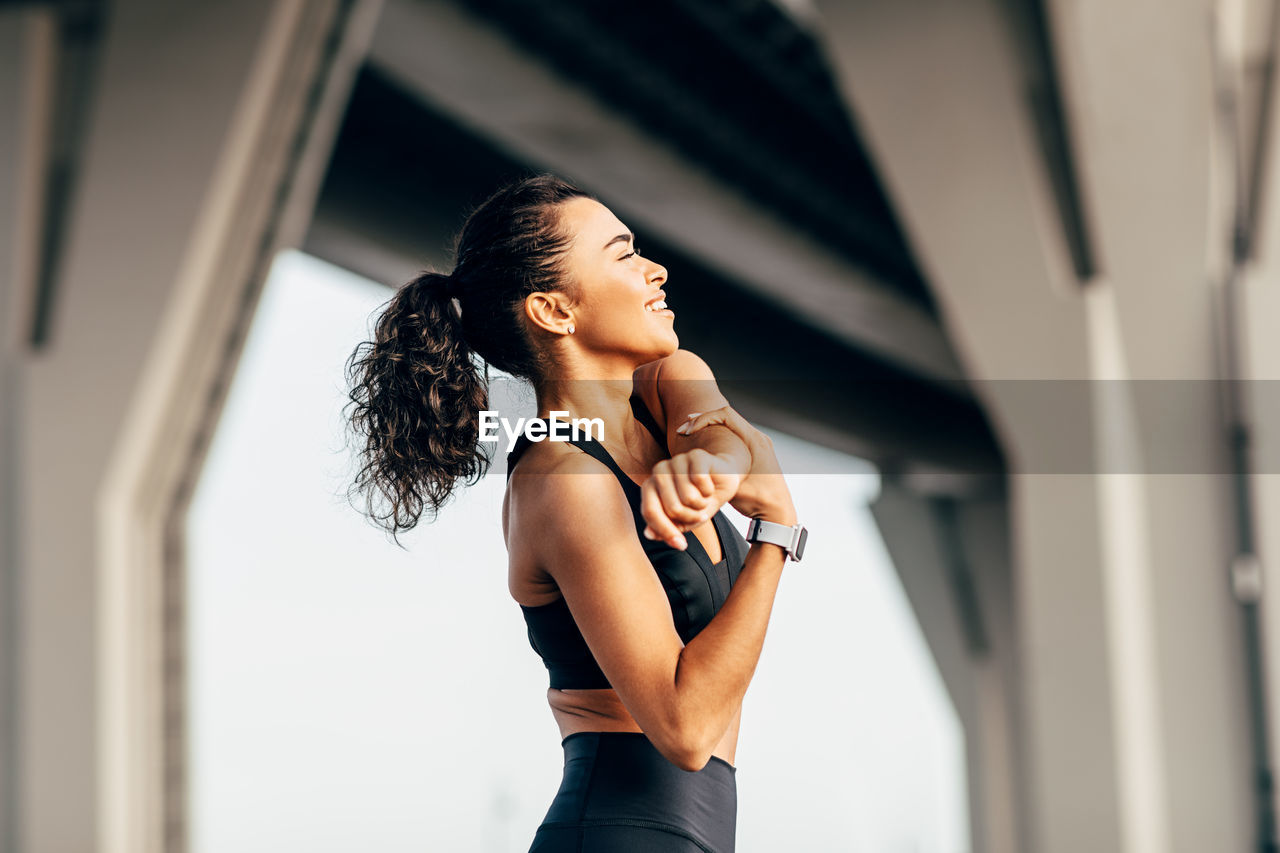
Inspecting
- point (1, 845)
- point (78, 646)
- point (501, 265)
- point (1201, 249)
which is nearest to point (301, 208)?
point (78, 646)

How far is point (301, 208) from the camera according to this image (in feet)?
26.4

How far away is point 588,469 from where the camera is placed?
5.01ft

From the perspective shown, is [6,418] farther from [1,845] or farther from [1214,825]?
[1214,825]

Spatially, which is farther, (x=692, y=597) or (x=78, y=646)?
(x=78, y=646)

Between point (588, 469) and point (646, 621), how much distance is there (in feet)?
0.69

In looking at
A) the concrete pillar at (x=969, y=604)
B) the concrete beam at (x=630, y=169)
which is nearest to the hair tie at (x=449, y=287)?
the concrete beam at (x=630, y=169)

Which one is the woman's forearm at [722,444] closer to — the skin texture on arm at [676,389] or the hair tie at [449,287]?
the skin texture on arm at [676,389]

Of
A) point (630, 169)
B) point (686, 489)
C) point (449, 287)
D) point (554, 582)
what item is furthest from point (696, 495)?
point (630, 169)

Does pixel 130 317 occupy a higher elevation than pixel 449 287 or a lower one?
higher

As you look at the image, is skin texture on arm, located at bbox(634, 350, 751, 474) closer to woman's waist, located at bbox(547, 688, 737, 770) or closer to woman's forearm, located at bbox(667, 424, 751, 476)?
woman's forearm, located at bbox(667, 424, 751, 476)

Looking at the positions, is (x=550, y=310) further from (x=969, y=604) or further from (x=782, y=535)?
(x=969, y=604)

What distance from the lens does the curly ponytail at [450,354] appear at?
66.0 inches

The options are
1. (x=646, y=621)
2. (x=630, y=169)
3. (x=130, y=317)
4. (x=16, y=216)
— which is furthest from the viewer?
(x=630, y=169)

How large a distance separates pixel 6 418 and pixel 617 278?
24.5 feet
